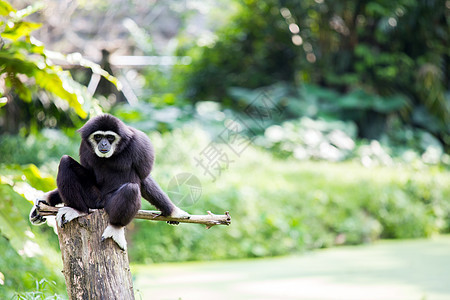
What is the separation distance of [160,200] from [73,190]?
22.7 inches

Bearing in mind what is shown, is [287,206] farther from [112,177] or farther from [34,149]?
[112,177]

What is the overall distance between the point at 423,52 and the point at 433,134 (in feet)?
7.65

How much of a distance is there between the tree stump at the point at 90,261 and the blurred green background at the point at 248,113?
0.93 metres

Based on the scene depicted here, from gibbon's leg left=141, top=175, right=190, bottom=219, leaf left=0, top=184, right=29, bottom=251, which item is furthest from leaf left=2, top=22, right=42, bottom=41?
gibbon's leg left=141, top=175, right=190, bottom=219

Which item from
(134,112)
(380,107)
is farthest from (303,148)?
(134,112)

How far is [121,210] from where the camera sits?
11.8 ft

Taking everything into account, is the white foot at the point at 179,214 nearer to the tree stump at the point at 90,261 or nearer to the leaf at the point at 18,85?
the tree stump at the point at 90,261

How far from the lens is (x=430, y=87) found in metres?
15.5

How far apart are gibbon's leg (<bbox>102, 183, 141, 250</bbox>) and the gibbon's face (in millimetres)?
257

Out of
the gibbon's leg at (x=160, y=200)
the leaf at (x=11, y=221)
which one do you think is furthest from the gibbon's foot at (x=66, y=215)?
the leaf at (x=11, y=221)

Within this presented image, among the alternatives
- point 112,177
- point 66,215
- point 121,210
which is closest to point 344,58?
point 112,177

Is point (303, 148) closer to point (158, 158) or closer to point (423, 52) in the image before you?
point (158, 158)

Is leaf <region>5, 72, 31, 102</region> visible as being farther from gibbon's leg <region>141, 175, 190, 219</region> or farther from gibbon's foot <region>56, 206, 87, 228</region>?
gibbon's foot <region>56, 206, 87, 228</region>

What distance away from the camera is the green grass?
6625mm
